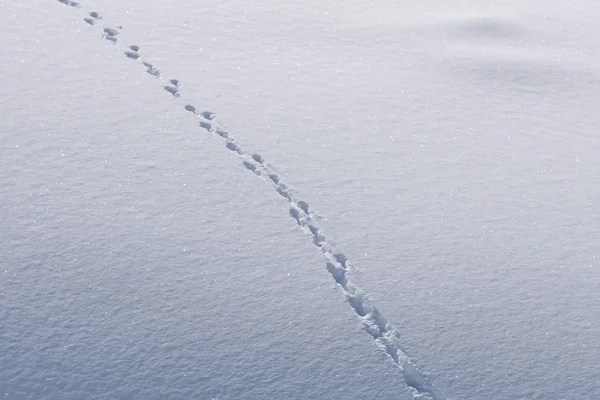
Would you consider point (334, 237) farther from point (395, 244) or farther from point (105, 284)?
point (105, 284)

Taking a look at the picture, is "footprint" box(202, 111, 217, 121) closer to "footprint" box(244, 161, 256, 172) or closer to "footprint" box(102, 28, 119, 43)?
"footprint" box(244, 161, 256, 172)

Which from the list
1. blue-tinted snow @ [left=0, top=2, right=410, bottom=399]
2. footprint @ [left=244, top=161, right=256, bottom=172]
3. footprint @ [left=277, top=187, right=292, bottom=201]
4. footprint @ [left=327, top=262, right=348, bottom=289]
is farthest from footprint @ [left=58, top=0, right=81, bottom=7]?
footprint @ [left=327, top=262, right=348, bottom=289]

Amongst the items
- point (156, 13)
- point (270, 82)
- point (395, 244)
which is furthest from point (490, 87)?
point (156, 13)

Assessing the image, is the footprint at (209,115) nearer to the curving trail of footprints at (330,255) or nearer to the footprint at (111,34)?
the curving trail of footprints at (330,255)

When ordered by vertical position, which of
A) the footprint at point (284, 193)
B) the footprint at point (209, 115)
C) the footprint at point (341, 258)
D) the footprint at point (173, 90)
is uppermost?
the footprint at point (173, 90)

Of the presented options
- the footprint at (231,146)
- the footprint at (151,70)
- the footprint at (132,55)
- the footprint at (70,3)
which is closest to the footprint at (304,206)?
the footprint at (231,146)

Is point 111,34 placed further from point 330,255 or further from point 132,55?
point 330,255

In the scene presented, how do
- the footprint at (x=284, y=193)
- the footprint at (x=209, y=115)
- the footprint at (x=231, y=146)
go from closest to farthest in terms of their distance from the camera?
the footprint at (x=284, y=193) → the footprint at (x=231, y=146) → the footprint at (x=209, y=115)
